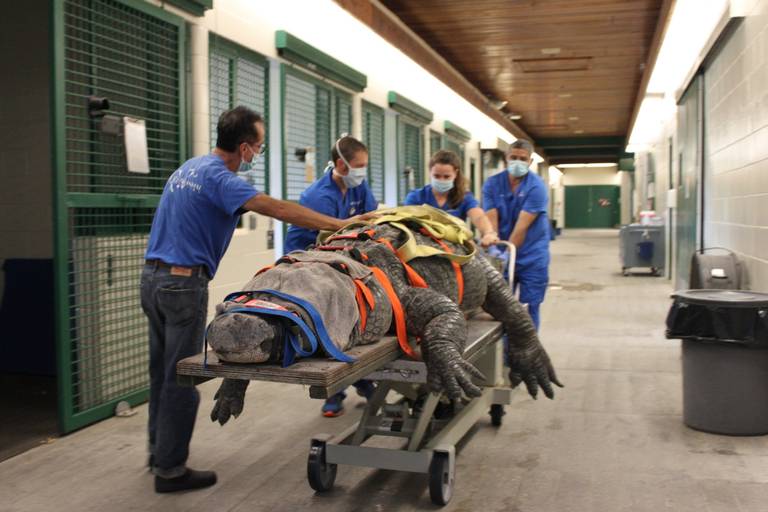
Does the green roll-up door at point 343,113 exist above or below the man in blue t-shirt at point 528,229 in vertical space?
above

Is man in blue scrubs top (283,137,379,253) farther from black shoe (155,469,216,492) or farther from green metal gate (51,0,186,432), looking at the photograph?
black shoe (155,469,216,492)

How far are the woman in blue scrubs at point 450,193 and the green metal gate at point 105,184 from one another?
4.97 ft

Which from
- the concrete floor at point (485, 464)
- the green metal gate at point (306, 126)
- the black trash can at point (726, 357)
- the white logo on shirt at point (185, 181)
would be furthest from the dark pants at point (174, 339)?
the green metal gate at point (306, 126)

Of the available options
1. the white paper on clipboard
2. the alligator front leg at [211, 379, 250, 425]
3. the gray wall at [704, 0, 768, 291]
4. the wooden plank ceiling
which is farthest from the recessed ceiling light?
the alligator front leg at [211, 379, 250, 425]

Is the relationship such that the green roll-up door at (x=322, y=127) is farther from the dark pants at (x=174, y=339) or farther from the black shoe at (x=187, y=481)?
the black shoe at (x=187, y=481)

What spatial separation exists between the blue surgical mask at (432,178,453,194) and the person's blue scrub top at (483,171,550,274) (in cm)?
48

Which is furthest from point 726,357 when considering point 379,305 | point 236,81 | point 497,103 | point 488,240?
point 497,103

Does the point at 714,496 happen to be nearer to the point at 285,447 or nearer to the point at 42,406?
the point at 285,447

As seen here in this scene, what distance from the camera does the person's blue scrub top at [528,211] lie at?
4.44 m

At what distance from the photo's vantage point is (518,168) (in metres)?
4.49

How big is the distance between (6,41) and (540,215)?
11.8 ft

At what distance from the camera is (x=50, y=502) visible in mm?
2918

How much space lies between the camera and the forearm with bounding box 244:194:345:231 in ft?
9.05

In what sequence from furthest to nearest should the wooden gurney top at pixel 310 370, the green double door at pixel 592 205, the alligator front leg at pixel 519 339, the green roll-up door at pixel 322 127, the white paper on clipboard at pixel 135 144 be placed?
the green double door at pixel 592 205
the green roll-up door at pixel 322 127
the white paper on clipboard at pixel 135 144
the alligator front leg at pixel 519 339
the wooden gurney top at pixel 310 370
